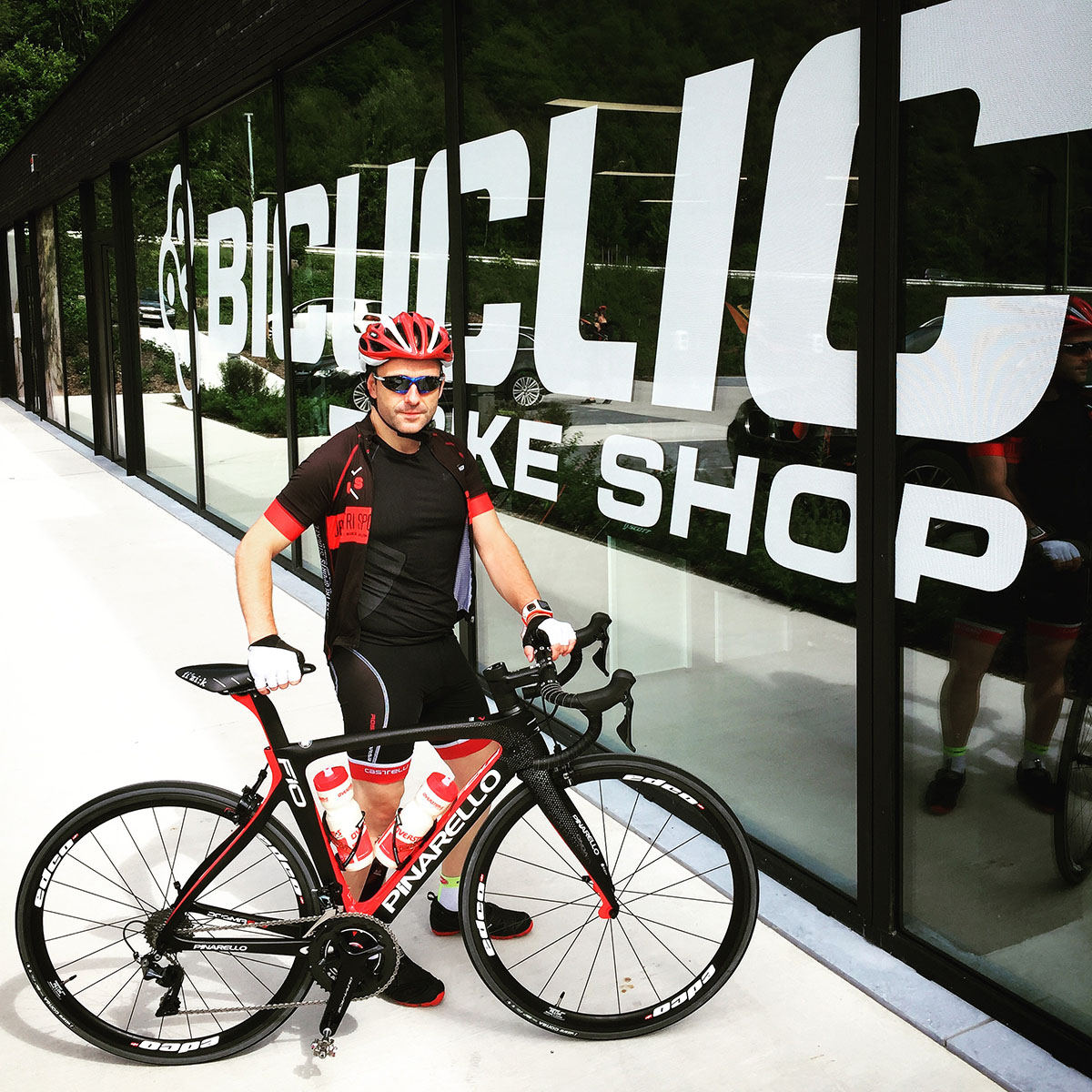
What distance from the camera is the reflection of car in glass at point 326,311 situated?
694 cm

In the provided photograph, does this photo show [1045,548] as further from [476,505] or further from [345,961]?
[345,961]

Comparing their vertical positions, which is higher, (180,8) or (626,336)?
(180,8)

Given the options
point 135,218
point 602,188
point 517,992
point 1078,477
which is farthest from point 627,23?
point 135,218

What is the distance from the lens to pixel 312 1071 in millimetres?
3012

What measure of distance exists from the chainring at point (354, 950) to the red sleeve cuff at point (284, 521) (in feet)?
3.07

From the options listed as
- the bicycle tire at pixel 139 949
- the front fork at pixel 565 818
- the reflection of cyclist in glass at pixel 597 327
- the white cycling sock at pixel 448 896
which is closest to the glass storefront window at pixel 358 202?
the reflection of cyclist in glass at pixel 597 327

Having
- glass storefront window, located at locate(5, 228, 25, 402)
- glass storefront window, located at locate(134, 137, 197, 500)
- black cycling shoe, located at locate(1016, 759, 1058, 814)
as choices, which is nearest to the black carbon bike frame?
black cycling shoe, located at locate(1016, 759, 1058, 814)

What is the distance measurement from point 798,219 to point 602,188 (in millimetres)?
1161

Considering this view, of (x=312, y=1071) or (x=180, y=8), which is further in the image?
(x=180, y=8)

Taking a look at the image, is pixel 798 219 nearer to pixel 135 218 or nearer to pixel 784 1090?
pixel 784 1090

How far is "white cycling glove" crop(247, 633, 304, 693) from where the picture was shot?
271 cm

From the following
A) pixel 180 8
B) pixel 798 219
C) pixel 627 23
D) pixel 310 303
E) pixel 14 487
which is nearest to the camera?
pixel 798 219

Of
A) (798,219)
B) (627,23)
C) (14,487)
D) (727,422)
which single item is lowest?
(14,487)

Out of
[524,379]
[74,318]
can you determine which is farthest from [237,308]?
[74,318]
